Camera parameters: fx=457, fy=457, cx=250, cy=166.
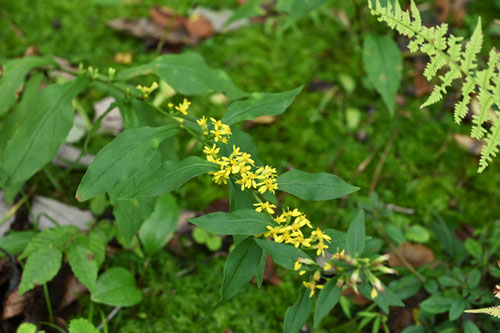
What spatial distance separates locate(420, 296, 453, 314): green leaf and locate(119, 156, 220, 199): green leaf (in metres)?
1.17

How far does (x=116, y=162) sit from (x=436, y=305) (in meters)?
1.50

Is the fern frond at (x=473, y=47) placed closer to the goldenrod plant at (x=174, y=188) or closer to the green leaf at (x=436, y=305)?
the goldenrod plant at (x=174, y=188)

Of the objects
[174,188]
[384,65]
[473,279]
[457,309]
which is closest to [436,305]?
[457,309]

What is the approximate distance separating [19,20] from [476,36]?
3116 millimetres

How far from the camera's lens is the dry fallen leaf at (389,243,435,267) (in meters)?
2.43

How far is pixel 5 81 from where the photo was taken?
7.13 feet

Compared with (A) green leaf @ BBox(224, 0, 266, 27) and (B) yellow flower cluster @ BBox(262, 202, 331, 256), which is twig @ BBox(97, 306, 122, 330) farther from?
(A) green leaf @ BBox(224, 0, 266, 27)

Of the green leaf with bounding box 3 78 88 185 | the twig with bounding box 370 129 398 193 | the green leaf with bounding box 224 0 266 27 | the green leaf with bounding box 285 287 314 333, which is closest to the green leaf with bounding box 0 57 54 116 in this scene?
the green leaf with bounding box 3 78 88 185

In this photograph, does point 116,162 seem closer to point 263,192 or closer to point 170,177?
point 170,177

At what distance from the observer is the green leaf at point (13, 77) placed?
2.15m

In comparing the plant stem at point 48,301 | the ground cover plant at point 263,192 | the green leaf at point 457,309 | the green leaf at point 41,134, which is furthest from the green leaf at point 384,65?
the plant stem at point 48,301

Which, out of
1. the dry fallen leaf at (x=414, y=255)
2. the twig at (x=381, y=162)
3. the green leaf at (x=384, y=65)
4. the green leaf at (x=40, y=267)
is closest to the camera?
the green leaf at (x=40, y=267)

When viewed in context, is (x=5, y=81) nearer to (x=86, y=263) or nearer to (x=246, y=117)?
(x=86, y=263)

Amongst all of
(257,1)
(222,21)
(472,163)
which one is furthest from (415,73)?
(222,21)
